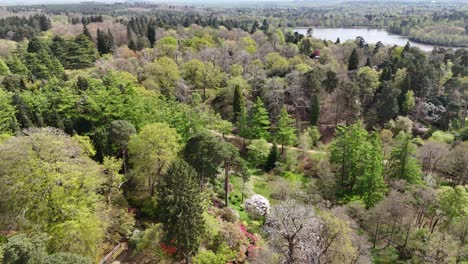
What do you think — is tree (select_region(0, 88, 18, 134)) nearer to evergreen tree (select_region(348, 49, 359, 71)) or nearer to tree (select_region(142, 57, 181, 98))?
tree (select_region(142, 57, 181, 98))

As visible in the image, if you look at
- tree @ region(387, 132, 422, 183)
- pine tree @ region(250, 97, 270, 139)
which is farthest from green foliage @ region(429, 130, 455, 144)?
pine tree @ region(250, 97, 270, 139)

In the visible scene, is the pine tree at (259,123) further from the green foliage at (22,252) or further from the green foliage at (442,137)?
the green foliage at (22,252)

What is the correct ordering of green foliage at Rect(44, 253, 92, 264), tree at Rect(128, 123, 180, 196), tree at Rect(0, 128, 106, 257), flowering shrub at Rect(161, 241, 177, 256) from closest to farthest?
green foliage at Rect(44, 253, 92, 264) < tree at Rect(0, 128, 106, 257) < flowering shrub at Rect(161, 241, 177, 256) < tree at Rect(128, 123, 180, 196)

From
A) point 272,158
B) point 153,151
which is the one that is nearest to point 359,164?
point 272,158

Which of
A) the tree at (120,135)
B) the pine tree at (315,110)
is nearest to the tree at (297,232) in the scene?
the tree at (120,135)

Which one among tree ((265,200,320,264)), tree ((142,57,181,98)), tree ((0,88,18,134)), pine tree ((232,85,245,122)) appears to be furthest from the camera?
tree ((142,57,181,98))

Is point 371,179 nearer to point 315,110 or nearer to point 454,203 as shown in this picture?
point 454,203
